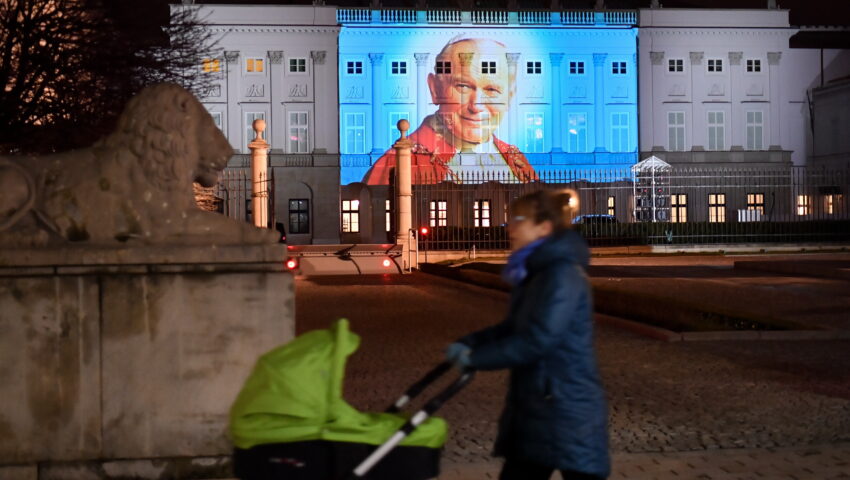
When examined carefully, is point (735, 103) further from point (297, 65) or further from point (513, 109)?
point (297, 65)

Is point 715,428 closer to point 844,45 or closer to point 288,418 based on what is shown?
point 288,418

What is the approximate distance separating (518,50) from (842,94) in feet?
55.8

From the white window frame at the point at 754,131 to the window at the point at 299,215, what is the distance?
24.6 metres

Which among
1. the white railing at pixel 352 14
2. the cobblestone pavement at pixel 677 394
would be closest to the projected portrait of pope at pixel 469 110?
the white railing at pixel 352 14

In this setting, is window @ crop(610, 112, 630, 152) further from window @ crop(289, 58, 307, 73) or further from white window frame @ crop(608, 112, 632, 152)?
window @ crop(289, 58, 307, 73)

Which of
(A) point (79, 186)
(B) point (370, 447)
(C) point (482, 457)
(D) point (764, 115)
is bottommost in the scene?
(C) point (482, 457)

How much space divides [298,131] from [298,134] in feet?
0.53

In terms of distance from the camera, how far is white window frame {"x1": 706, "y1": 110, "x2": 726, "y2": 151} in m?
58.7

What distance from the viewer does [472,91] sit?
55.1 meters

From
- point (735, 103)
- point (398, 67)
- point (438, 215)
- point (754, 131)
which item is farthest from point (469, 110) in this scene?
point (438, 215)

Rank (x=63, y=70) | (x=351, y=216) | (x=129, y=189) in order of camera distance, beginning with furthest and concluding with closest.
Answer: (x=351, y=216) < (x=63, y=70) < (x=129, y=189)

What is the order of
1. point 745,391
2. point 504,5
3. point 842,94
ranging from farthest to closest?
point 504,5
point 842,94
point 745,391

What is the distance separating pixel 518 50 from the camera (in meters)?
55.8

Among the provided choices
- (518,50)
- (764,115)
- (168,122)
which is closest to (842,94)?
(764,115)
